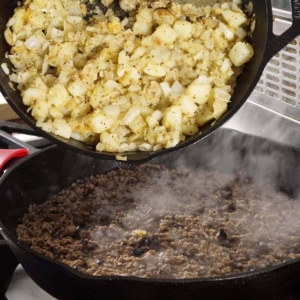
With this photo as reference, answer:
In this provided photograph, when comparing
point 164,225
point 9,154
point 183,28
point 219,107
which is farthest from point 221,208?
point 9,154

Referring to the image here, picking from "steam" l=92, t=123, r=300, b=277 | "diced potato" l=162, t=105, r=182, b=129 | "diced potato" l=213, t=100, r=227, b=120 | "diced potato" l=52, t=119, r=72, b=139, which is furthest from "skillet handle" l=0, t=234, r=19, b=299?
"diced potato" l=213, t=100, r=227, b=120

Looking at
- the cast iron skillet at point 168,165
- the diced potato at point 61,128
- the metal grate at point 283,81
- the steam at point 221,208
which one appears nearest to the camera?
the cast iron skillet at point 168,165

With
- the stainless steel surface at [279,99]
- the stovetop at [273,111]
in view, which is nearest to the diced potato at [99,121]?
the stovetop at [273,111]

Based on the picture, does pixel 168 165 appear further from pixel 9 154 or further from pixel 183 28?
pixel 183 28

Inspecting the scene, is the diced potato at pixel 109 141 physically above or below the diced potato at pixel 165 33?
below

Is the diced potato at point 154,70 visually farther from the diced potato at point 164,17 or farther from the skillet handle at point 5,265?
the skillet handle at point 5,265

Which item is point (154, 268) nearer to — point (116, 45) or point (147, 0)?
point (116, 45)

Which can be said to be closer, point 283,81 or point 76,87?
point 76,87

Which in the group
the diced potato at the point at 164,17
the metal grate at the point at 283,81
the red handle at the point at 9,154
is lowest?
the red handle at the point at 9,154
